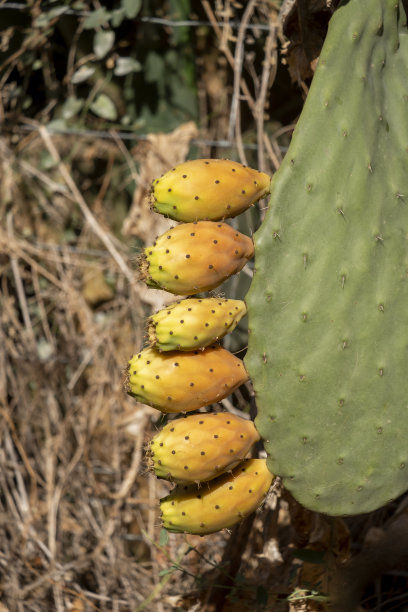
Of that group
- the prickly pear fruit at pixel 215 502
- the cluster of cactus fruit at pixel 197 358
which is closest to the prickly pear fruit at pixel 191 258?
the cluster of cactus fruit at pixel 197 358

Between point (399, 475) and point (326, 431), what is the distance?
174mm

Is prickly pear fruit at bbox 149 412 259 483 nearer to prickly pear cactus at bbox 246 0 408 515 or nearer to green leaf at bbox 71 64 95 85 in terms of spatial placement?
prickly pear cactus at bbox 246 0 408 515

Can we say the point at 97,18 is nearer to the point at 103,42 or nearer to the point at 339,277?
the point at 103,42

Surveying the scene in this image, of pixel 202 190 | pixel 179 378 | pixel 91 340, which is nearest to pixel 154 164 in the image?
pixel 91 340

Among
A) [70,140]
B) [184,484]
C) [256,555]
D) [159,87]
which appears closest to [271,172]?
[159,87]

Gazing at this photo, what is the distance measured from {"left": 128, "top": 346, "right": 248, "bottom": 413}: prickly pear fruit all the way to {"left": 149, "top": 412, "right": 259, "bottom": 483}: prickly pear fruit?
0.12 ft

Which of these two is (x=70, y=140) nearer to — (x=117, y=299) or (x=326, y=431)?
(x=117, y=299)

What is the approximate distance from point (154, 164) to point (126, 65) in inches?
15.0

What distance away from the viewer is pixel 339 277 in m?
1.37

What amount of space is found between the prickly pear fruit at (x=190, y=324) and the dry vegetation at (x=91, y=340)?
37.2 inches

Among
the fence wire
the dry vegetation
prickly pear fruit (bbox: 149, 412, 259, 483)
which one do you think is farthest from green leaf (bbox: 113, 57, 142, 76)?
prickly pear fruit (bbox: 149, 412, 259, 483)

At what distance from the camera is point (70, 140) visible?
9.49ft

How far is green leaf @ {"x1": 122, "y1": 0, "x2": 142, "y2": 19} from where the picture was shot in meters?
2.55

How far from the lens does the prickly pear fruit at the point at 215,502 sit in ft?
4.50
